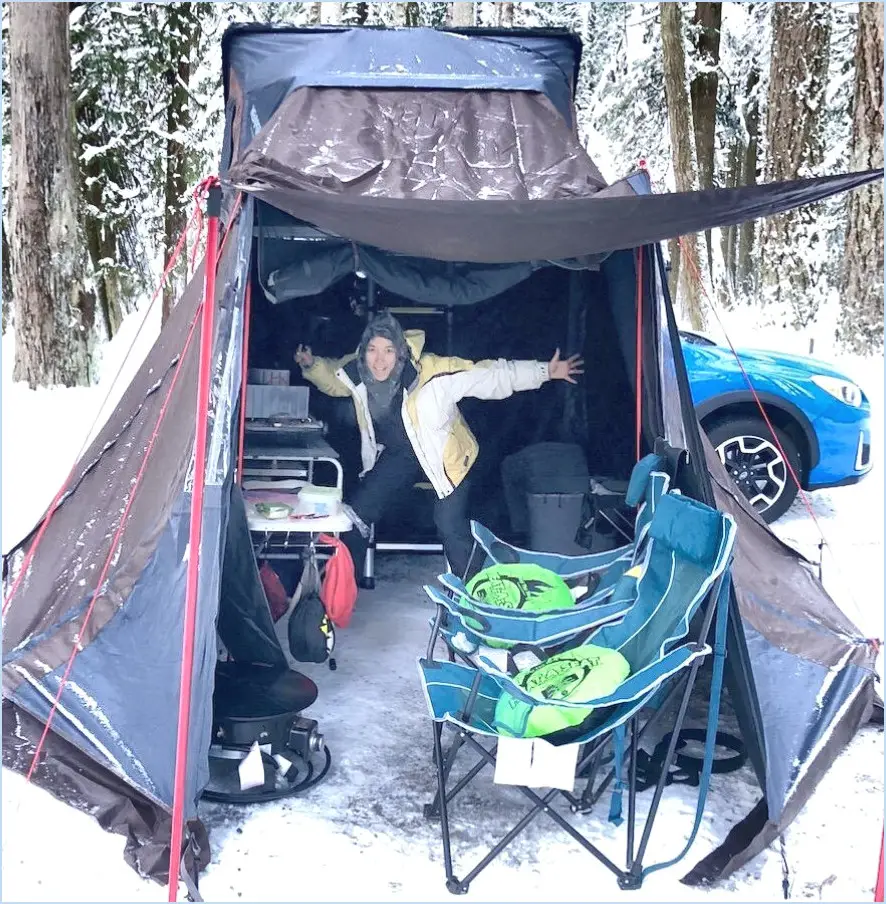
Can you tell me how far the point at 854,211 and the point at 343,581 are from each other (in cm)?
746

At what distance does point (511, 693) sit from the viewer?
10.3 ft

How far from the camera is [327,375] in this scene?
6.10 m

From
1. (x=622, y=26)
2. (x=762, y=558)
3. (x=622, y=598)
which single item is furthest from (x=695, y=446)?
(x=622, y=26)

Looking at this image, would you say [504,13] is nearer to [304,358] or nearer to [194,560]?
[304,358]

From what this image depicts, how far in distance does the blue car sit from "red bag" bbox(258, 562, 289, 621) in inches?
133

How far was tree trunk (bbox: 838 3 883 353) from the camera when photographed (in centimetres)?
966

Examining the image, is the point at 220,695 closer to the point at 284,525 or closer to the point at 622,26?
the point at 284,525

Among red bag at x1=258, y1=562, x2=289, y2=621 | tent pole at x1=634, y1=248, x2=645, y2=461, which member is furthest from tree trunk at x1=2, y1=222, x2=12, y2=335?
tent pole at x1=634, y1=248, x2=645, y2=461

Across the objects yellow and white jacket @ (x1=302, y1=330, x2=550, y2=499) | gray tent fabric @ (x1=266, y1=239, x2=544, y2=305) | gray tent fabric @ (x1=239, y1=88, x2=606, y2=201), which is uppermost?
gray tent fabric @ (x1=239, y1=88, x2=606, y2=201)

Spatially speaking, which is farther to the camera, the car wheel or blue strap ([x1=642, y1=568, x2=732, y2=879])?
the car wheel

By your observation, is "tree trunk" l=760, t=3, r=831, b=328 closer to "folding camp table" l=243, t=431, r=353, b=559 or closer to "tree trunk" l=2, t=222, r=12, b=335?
"tree trunk" l=2, t=222, r=12, b=335

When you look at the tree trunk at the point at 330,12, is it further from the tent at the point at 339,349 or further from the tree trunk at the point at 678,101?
the tent at the point at 339,349

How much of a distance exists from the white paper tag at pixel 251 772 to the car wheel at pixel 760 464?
171 inches

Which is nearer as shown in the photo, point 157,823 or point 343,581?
point 157,823
